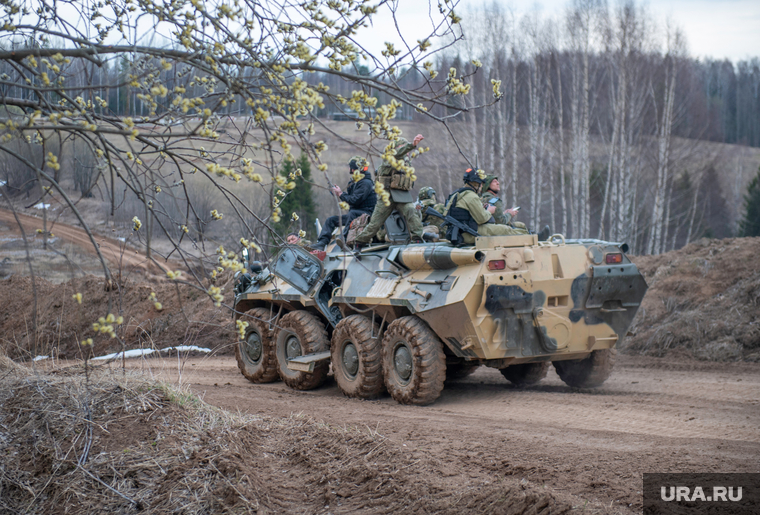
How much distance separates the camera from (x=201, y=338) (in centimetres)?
1677

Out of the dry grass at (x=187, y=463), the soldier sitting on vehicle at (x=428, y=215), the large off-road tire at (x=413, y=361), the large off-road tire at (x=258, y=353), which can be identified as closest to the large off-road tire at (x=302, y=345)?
the large off-road tire at (x=258, y=353)

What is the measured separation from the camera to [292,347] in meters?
10.5

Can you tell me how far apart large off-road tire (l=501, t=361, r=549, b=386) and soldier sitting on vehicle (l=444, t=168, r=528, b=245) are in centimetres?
200

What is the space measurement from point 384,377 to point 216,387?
9.30 feet

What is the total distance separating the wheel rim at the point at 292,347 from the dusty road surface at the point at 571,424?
0.48 metres

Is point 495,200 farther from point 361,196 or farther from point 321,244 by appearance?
point 321,244

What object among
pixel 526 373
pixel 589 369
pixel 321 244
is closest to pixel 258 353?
pixel 321 244

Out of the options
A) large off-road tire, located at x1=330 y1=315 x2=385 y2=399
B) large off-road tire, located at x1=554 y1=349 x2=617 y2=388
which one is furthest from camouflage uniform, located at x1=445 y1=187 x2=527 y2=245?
large off-road tire, located at x1=554 y1=349 x2=617 y2=388

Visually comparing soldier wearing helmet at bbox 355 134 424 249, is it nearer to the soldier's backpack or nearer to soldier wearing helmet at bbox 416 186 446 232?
the soldier's backpack

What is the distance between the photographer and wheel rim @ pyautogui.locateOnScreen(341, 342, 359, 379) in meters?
9.26

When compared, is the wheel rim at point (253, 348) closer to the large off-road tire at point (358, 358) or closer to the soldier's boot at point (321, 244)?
the soldier's boot at point (321, 244)

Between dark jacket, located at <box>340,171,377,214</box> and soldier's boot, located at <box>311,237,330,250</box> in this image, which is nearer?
dark jacket, located at <box>340,171,377,214</box>

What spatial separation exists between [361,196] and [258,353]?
2890 mm

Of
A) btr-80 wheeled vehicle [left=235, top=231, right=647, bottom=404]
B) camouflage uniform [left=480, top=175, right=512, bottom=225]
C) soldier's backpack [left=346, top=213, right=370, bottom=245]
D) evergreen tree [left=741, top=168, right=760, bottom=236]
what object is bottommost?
btr-80 wheeled vehicle [left=235, top=231, right=647, bottom=404]
